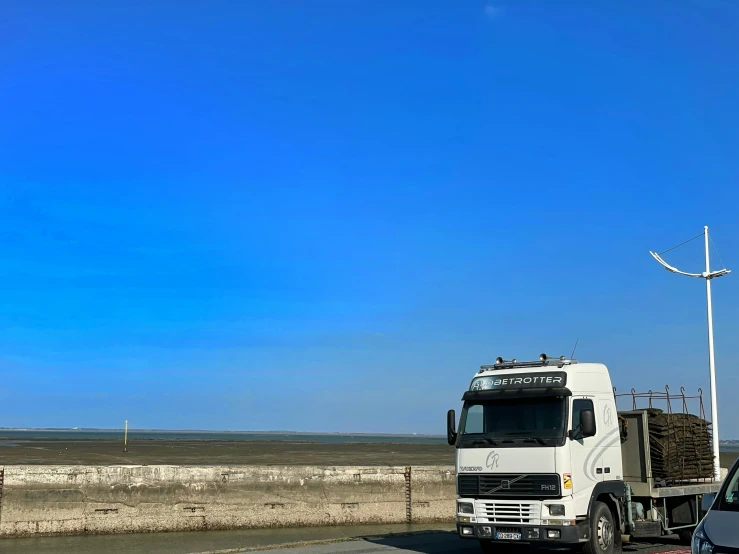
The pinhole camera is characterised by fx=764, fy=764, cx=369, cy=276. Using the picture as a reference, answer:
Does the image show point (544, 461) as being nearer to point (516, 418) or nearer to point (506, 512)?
point (516, 418)

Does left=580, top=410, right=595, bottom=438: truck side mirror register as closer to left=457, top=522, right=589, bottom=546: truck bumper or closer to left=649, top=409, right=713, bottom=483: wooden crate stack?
left=457, top=522, right=589, bottom=546: truck bumper

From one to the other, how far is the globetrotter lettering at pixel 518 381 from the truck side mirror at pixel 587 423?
0.69 meters

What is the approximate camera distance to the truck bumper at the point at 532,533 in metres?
12.9

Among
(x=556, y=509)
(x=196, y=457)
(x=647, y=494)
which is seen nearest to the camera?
(x=556, y=509)

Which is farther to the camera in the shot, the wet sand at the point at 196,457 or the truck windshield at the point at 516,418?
the wet sand at the point at 196,457

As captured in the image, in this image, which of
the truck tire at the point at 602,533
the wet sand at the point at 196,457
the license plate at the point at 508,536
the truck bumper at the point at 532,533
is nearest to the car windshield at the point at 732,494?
the truck bumper at the point at 532,533

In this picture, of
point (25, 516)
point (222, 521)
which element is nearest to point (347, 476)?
point (222, 521)

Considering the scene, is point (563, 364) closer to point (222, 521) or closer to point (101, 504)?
point (222, 521)

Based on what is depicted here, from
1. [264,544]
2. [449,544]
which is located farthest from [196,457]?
[449,544]

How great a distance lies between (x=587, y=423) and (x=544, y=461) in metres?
0.98

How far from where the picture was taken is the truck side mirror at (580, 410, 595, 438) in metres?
13.1

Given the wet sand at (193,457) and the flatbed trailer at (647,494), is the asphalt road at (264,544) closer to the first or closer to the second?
the flatbed trailer at (647,494)

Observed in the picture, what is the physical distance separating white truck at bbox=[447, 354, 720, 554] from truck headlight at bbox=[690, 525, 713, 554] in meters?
4.51

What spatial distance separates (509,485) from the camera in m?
13.4
